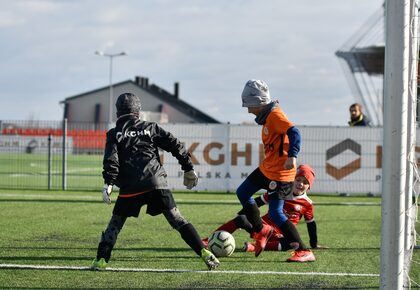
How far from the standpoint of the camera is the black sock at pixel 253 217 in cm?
818

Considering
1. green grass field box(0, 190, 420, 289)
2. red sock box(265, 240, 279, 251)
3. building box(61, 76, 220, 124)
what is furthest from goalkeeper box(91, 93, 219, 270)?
building box(61, 76, 220, 124)

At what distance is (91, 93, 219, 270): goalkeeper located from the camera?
23.6ft

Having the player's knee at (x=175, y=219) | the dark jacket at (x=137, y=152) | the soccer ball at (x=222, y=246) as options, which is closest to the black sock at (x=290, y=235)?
the soccer ball at (x=222, y=246)

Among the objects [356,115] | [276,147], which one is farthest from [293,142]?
[356,115]

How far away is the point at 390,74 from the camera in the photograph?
15.9 feet

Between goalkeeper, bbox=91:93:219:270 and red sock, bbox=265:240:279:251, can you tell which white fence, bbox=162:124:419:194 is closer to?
red sock, bbox=265:240:279:251

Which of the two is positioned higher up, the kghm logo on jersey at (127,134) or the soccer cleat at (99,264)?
the kghm logo on jersey at (127,134)

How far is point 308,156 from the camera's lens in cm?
1897

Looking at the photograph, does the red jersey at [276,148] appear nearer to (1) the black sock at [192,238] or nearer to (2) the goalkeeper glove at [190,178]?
(2) the goalkeeper glove at [190,178]


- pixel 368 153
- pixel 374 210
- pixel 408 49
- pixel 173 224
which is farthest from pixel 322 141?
pixel 408 49

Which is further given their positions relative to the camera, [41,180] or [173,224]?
[41,180]

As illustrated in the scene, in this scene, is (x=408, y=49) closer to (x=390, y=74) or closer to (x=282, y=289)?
(x=390, y=74)

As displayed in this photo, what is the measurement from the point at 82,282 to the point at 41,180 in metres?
15.8

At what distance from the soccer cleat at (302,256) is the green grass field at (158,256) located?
0.12 meters
